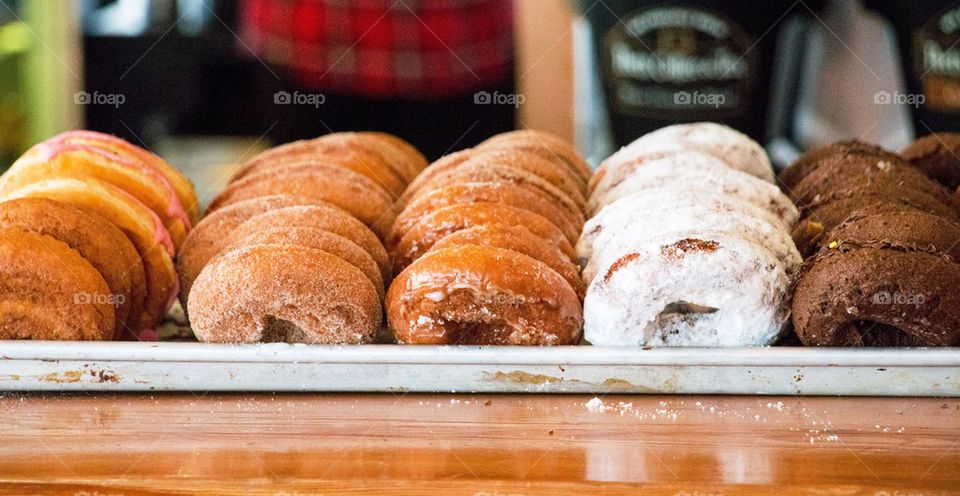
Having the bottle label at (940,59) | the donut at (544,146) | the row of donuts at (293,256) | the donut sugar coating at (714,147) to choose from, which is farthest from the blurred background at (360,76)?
the row of donuts at (293,256)

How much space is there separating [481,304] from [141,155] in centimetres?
85

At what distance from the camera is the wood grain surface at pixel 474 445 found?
1.24m

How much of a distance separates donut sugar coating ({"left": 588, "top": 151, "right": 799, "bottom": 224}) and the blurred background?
112 centimetres

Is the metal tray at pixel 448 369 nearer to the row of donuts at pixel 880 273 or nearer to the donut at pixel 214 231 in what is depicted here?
the row of donuts at pixel 880 273

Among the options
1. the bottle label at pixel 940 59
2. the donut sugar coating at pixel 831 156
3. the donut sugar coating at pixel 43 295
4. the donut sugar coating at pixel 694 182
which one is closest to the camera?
the donut sugar coating at pixel 43 295

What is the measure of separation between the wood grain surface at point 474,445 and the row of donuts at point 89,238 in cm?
14

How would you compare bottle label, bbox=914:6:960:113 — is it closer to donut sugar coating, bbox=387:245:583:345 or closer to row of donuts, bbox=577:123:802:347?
row of donuts, bbox=577:123:802:347

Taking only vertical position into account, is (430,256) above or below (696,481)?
above

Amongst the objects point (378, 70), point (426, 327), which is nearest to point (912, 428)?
point (426, 327)

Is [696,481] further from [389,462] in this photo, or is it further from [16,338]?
[16,338]

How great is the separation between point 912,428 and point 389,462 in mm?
694

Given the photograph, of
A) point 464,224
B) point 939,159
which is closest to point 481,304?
point 464,224

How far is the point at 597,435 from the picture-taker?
1379 millimetres

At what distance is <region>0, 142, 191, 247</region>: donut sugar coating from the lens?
6.13 ft
